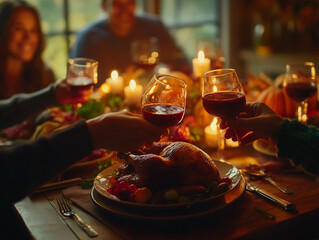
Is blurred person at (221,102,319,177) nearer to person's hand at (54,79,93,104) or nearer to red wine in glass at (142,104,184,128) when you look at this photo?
red wine in glass at (142,104,184,128)

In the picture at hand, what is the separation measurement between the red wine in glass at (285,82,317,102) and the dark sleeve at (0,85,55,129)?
1.08m

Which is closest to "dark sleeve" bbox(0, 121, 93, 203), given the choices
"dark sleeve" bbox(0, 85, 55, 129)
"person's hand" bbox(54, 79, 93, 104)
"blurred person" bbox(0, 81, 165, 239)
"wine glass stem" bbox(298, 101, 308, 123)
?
"blurred person" bbox(0, 81, 165, 239)

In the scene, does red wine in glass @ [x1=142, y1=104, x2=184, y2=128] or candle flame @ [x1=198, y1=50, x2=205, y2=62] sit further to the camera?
candle flame @ [x1=198, y1=50, x2=205, y2=62]

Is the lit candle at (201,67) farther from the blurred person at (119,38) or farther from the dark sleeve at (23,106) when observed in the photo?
the blurred person at (119,38)

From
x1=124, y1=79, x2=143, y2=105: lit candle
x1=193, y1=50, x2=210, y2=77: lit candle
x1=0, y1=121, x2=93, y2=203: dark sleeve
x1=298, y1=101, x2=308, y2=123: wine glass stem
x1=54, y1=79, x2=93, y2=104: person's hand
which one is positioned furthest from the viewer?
x1=193, y1=50, x2=210, y2=77: lit candle

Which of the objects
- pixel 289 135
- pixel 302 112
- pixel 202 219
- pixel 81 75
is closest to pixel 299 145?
pixel 289 135

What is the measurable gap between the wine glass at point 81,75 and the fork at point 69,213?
2.02ft

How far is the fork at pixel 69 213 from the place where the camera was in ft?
3.31

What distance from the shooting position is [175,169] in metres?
1.10

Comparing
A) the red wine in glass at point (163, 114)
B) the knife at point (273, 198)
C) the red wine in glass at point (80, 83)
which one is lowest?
the knife at point (273, 198)

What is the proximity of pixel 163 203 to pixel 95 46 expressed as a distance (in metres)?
2.67

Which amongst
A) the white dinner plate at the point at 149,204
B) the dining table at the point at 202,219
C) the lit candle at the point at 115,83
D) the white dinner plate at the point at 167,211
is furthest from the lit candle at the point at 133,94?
the white dinner plate at the point at 167,211

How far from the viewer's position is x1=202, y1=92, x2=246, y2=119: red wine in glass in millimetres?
1171

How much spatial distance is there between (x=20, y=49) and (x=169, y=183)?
198 cm
